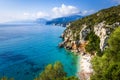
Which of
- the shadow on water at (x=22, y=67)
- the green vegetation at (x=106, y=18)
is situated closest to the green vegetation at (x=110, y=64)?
the shadow on water at (x=22, y=67)

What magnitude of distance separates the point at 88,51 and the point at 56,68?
39734 mm

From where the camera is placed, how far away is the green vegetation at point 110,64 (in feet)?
125

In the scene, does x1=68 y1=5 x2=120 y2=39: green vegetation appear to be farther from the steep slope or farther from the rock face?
the rock face

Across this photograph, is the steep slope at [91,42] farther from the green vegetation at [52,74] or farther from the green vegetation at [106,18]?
the green vegetation at [52,74]

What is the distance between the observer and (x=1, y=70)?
80750 millimetres

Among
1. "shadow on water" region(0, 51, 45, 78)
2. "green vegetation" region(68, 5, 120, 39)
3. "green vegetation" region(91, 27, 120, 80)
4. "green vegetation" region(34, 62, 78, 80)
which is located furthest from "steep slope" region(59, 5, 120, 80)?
"shadow on water" region(0, 51, 45, 78)

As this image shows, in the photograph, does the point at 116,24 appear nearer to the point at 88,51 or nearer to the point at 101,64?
the point at 88,51

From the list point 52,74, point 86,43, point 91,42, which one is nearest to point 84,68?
point 91,42

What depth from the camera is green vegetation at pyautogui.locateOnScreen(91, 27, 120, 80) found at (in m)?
38.2

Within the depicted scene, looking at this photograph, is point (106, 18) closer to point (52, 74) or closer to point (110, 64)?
point (52, 74)

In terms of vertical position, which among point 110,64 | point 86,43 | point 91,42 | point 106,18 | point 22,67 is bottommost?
point 22,67

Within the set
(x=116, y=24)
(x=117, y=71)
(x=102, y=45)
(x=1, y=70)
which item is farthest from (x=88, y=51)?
(x=117, y=71)

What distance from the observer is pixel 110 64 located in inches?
1687

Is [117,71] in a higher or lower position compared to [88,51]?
higher
